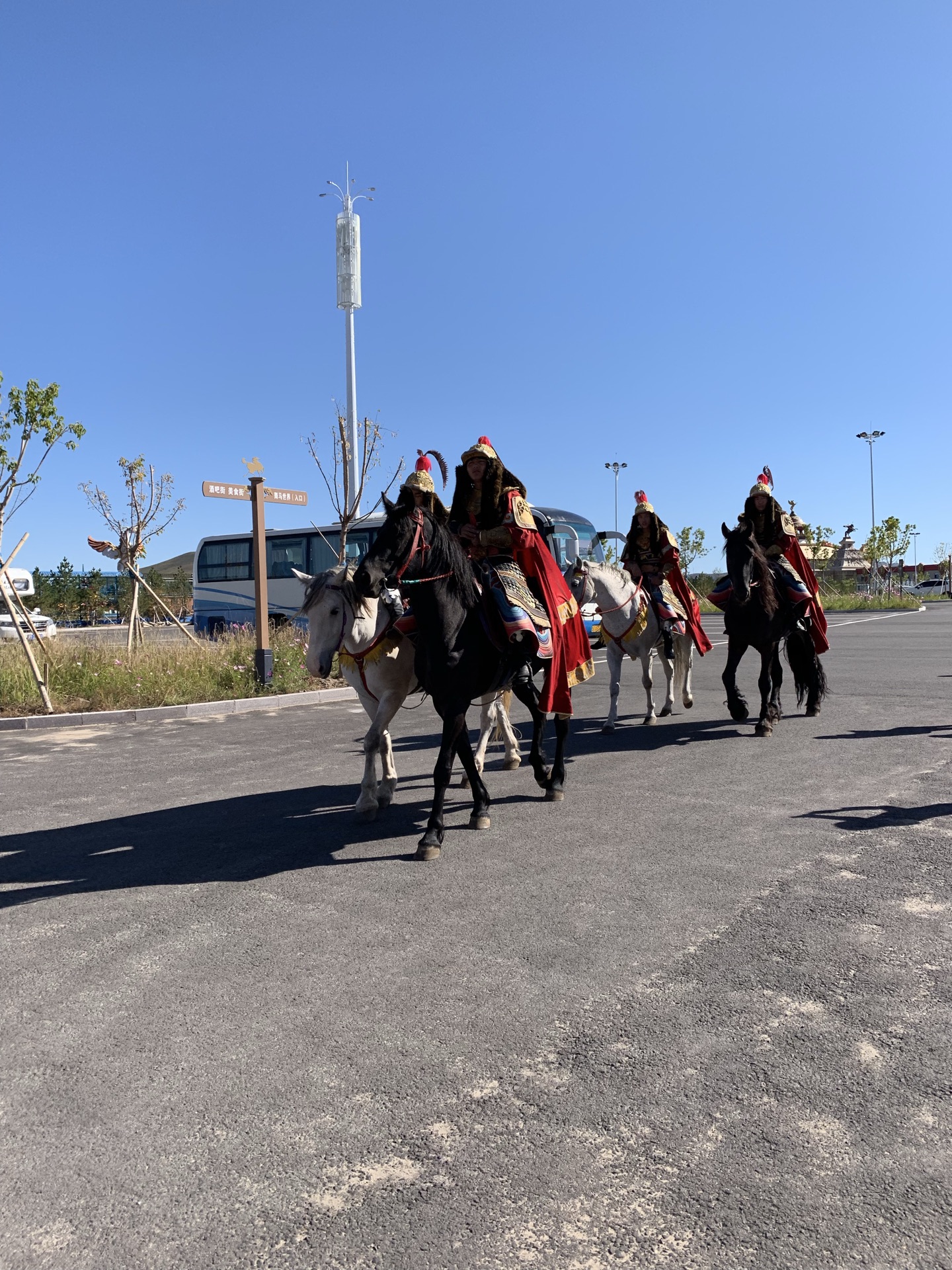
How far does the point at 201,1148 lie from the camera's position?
2.65 meters

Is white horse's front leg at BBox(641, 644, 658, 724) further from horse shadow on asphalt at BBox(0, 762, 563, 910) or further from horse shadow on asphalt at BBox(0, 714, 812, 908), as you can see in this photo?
horse shadow on asphalt at BBox(0, 762, 563, 910)

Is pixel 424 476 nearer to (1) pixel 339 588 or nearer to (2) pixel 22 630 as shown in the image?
(1) pixel 339 588

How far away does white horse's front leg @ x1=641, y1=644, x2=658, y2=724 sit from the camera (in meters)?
10.8

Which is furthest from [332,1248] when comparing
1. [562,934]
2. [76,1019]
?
[562,934]

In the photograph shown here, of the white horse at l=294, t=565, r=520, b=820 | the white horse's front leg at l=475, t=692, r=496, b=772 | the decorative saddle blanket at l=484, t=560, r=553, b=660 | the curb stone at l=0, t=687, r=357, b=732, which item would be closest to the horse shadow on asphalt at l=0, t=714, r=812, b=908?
the white horse's front leg at l=475, t=692, r=496, b=772

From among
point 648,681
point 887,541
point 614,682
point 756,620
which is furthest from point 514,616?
point 887,541

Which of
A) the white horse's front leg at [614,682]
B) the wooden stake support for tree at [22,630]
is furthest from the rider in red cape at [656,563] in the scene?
the wooden stake support for tree at [22,630]

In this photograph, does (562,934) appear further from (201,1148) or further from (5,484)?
(5,484)

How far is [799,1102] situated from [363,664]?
4.40 meters

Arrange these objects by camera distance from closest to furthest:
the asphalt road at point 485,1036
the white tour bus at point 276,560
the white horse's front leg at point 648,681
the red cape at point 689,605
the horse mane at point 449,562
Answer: the asphalt road at point 485,1036, the horse mane at point 449,562, the white horse's front leg at point 648,681, the red cape at point 689,605, the white tour bus at point 276,560

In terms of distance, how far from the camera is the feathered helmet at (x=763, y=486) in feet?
34.3

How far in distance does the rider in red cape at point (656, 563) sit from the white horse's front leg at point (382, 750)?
474cm

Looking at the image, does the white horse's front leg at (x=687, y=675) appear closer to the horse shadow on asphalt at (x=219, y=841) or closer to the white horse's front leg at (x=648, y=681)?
the white horse's front leg at (x=648, y=681)

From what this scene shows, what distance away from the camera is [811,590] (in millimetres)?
10711
